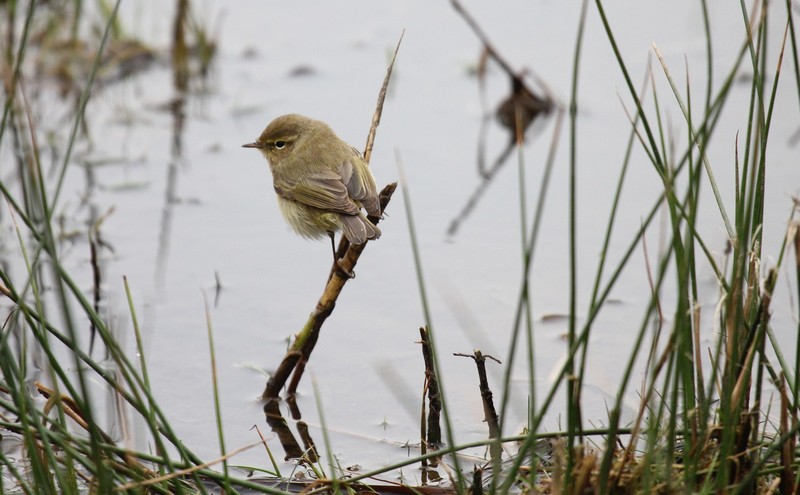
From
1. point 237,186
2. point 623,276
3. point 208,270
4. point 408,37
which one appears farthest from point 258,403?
point 408,37

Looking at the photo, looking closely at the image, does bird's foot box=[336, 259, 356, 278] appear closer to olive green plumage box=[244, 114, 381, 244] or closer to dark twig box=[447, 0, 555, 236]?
olive green plumage box=[244, 114, 381, 244]

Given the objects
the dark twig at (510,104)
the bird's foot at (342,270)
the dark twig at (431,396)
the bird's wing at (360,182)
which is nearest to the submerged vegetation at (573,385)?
the dark twig at (431,396)

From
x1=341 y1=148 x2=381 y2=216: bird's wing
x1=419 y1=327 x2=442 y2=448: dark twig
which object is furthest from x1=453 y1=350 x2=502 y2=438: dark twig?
x1=341 y1=148 x2=381 y2=216: bird's wing

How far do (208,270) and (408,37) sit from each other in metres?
3.94

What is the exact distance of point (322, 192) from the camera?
5.29 m

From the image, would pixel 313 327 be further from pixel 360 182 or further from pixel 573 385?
Result: pixel 573 385

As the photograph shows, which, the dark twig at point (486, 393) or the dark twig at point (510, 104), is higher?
the dark twig at point (510, 104)

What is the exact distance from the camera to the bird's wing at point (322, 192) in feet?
16.6

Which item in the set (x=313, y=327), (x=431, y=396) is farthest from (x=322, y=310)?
(x=431, y=396)

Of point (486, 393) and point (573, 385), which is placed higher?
point (486, 393)

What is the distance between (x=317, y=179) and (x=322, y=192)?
199mm

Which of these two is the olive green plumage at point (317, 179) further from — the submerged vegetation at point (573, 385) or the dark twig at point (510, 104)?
the dark twig at point (510, 104)

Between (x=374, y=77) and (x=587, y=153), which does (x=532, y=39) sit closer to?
(x=374, y=77)

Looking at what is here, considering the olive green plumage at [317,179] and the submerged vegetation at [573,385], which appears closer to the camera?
the submerged vegetation at [573,385]
